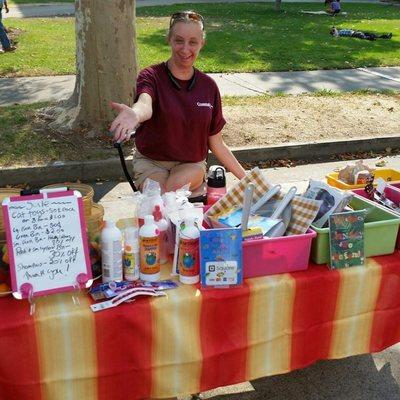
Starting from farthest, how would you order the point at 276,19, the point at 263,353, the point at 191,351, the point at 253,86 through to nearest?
the point at 276,19, the point at 253,86, the point at 263,353, the point at 191,351

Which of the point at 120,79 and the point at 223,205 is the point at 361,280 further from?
the point at 120,79

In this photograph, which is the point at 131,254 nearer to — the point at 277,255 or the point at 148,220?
the point at 148,220

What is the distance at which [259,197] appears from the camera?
98.3 inches

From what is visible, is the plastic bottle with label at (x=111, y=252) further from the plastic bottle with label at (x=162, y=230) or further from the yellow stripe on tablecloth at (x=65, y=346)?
the plastic bottle with label at (x=162, y=230)

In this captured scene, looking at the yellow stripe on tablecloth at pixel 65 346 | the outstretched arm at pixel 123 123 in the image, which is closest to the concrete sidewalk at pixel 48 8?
the outstretched arm at pixel 123 123

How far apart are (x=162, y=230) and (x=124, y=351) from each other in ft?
1.59

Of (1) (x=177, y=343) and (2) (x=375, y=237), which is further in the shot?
(2) (x=375, y=237)

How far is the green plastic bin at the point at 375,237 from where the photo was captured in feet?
7.30

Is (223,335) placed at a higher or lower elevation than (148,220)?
lower

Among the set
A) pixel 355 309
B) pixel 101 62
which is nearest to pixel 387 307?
pixel 355 309

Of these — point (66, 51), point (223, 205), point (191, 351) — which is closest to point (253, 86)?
point (66, 51)

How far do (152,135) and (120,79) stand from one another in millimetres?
2728

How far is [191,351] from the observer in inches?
81.0

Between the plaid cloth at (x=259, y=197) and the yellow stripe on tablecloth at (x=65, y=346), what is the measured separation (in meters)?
0.68
